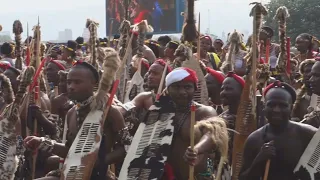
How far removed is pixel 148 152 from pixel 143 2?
70.3ft

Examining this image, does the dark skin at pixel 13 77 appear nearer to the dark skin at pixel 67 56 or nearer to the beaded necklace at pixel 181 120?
the beaded necklace at pixel 181 120

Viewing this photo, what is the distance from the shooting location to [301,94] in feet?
26.0

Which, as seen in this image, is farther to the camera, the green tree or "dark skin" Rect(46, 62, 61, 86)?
the green tree

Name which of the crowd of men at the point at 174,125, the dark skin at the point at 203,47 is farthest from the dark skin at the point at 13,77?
the dark skin at the point at 203,47

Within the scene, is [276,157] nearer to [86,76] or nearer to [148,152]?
[148,152]

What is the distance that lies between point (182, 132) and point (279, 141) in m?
1.02

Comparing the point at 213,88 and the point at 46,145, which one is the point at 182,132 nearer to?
the point at 46,145

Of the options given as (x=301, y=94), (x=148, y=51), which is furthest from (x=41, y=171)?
(x=148, y=51)

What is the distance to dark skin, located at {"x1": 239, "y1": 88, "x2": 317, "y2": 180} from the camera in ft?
18.3

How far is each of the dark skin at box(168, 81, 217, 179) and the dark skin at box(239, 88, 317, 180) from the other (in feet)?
2.43

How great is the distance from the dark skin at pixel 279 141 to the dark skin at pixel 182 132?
2.43 feet

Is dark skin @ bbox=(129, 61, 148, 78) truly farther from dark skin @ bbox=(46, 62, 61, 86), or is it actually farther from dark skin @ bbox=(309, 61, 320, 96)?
dark skin @ bbox=(309, 61, 320, 96)

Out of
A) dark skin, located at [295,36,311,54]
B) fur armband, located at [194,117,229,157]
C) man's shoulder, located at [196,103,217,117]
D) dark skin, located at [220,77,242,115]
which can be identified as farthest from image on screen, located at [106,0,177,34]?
fur armband, located at [194,117,229,157]

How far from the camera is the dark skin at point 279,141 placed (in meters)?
5.59
